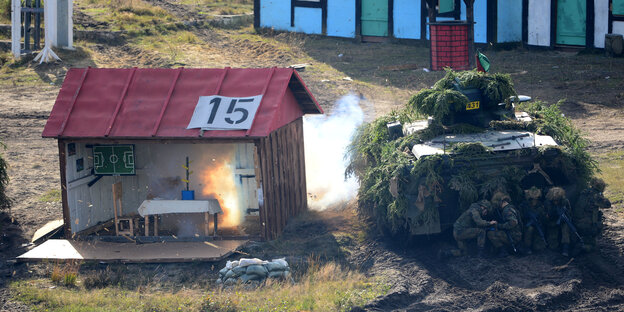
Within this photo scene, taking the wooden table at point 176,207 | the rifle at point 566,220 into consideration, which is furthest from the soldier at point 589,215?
the wooden table at point 176,207

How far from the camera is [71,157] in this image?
16.1m

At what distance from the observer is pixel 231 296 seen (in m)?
12.2

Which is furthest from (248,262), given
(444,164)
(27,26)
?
(27,26)

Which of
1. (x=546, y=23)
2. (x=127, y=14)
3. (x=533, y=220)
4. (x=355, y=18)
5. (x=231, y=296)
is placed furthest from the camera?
(x=127, y=14)

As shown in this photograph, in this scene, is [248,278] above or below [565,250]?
below

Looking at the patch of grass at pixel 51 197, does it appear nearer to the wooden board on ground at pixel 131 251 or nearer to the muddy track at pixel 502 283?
the wooden board on ground at pixel 131 251

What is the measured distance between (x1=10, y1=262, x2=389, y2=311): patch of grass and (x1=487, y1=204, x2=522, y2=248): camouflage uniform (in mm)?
2033

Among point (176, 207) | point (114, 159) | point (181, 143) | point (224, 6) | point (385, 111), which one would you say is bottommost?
point (176, 207)

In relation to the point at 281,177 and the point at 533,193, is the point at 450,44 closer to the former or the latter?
the point at 281,177

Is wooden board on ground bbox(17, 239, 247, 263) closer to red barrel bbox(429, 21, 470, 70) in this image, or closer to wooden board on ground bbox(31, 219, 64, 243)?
wooden board on ground bbox(31, 219, 64, 243)

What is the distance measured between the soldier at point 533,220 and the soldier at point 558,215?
121 mm

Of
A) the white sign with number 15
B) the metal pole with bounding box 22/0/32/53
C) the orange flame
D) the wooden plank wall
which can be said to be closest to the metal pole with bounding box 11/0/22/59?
the metal pole with bounding box 22/0/32/53

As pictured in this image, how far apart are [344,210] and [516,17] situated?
17163 millimetres

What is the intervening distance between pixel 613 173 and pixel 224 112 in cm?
937
